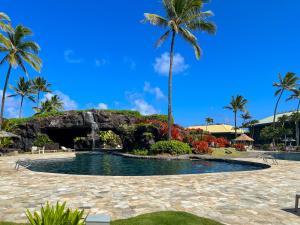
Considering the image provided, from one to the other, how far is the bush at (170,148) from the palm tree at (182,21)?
98cm

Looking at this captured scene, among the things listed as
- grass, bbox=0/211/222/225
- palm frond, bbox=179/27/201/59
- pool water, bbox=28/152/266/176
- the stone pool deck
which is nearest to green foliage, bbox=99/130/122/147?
pool water, bbox=28/152/266/176

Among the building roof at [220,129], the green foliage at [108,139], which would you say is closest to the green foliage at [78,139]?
the green foliage at [108,139]

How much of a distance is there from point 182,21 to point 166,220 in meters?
25.7

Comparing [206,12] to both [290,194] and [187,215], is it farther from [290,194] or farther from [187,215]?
[187,215]

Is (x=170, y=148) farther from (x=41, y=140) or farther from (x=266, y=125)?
(x=266, y=125)

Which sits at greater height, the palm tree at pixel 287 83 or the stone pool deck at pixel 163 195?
the palm tree at pixel 287 83

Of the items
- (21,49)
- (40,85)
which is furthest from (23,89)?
(21,49)

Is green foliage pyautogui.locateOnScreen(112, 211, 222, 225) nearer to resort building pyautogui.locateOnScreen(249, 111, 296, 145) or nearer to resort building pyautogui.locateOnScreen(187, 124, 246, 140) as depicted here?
→ resort building pyautogui.locateOnScreen(249, 111, 296, 145)

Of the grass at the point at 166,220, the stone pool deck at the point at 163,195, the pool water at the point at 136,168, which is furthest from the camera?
the pool water at the point at 136,168

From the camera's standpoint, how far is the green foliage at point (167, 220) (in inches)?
265

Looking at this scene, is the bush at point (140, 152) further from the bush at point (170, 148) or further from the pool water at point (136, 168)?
the pool water at point (136, 168)

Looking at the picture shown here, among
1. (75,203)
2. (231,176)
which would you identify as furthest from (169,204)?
(231,176)

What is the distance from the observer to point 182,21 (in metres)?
30.0

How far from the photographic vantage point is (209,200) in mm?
9391
